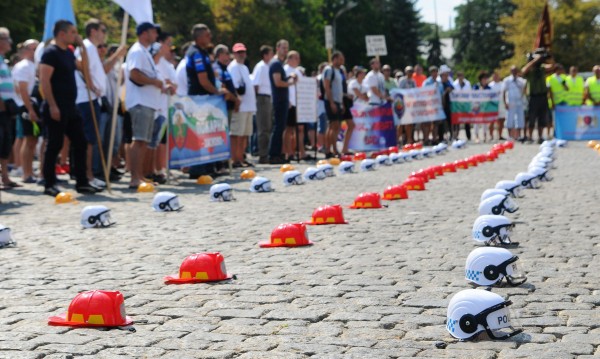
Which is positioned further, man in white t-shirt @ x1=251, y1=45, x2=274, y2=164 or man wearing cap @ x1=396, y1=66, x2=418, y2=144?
man wearing cap @ x1=396, y1=66, x2=418, y2=144

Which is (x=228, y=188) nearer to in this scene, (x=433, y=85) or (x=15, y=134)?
(x=15, y=134)

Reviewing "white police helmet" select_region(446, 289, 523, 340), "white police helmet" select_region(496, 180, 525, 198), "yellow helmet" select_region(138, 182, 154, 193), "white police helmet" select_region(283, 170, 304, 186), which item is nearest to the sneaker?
"yellow helmet" select_region(138, 182, 154, 193)

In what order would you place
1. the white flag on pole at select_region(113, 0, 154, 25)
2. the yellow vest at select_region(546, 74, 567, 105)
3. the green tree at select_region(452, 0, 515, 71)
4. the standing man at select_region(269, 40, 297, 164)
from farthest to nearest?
1. the green tree at select_region(452, 0, 515, 71)
2. the yellow vest at select_region(546, 74, 567, 105)
3. the standing man at select_region(269, 40, 297, 164)
4. the white flag on pole at select_region(113, 0, 154, 25)

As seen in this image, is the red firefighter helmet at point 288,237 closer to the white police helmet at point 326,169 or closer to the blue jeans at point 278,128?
the white police helmet at point 326,169

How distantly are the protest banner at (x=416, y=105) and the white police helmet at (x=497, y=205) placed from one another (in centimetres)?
1889

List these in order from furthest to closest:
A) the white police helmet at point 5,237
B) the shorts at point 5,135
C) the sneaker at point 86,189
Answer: the shorts at point 5,135 < the sneaker at point 86,189 < the white police helmet at point 5,237

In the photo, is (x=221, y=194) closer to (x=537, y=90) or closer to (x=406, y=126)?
(x=537, y=90)

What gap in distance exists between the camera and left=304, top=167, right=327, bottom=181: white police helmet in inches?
706

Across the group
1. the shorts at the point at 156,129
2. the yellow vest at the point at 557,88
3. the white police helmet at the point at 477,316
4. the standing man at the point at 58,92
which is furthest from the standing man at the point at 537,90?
the white police helmet at the point at 477,316

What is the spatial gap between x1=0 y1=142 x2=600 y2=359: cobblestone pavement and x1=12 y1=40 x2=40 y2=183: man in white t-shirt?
126 inches

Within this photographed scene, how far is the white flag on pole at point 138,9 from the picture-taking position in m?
16.7

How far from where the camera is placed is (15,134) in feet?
69.6

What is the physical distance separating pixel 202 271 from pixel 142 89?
881 centimetres

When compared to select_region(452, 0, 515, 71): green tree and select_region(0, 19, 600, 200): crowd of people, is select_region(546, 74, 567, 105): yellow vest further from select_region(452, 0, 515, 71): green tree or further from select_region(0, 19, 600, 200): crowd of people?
select_region(452, 0, 515, 71): green tree
